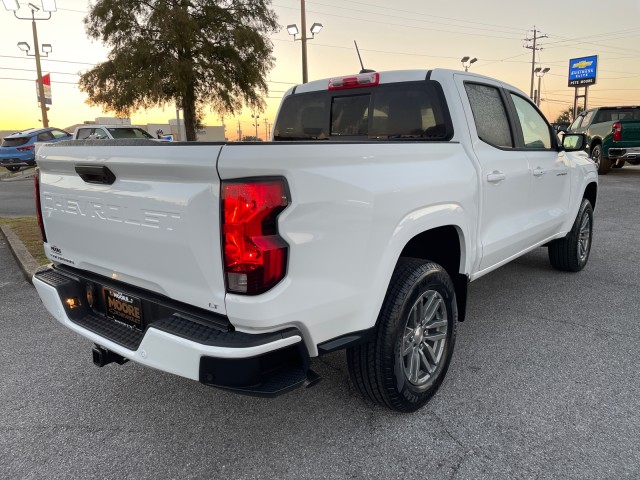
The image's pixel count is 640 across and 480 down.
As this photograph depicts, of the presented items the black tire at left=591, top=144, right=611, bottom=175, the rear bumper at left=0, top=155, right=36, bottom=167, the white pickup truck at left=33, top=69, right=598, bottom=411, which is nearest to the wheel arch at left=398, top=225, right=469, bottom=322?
the white pickup truck at left=33, top=69, right=598, bottom=411

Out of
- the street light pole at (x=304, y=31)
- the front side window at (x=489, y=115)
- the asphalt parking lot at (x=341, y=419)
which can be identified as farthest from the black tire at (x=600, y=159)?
the front side window at (x=489, y=115)

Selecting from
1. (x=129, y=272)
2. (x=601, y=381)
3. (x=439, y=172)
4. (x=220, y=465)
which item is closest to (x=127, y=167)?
(x=129, y=272)

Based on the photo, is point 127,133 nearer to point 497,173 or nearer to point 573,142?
point 573,142

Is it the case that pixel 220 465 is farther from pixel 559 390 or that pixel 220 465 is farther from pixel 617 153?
pixel 617 153

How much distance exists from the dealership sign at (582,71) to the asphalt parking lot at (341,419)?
50.6 metres

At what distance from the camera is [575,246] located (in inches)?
201

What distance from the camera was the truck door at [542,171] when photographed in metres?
3.96

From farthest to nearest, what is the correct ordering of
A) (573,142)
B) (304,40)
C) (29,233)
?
(304,40) < (29,233) < (573,142)

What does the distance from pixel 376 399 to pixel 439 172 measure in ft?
4.15

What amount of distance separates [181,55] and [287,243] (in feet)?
79.8

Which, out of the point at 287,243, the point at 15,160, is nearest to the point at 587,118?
the point at 287,243

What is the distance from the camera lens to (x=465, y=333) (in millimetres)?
3779

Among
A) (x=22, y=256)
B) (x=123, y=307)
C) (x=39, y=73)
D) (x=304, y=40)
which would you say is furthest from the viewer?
(x=39, y=73)

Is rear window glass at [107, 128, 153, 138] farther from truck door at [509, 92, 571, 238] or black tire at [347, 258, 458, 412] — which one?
black tire at [347, 258, 458, 412]
